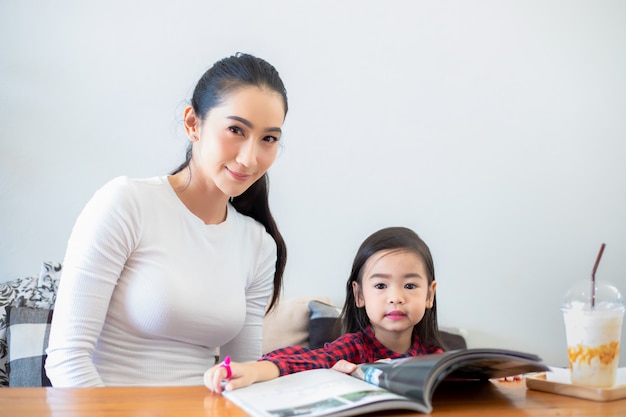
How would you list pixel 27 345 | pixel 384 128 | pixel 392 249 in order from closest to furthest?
pixel 392 249
pixel 27 345
pixel 384 128

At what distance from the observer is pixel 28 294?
196 centimetres

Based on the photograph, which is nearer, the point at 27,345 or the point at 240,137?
the point at 240,137

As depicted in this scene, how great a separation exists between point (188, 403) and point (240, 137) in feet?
2.08

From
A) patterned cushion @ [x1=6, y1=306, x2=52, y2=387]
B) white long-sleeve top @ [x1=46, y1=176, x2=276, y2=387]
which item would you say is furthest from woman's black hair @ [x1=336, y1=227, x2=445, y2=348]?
patterned cushion @ [x1=6, y1=306, x2=52, y2=387]

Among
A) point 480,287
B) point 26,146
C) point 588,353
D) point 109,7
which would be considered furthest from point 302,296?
point 588,353

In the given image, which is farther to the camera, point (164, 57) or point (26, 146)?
point (164, 57)

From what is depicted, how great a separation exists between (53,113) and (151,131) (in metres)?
0.33

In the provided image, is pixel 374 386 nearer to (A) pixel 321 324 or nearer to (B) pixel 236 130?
(B) pixel 236 130

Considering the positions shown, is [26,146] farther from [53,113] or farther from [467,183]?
[467,183]

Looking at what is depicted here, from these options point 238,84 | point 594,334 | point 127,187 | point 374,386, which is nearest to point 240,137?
point 238,84

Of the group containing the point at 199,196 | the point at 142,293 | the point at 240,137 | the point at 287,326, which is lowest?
the point at 287,326

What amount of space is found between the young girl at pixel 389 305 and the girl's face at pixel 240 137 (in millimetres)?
321

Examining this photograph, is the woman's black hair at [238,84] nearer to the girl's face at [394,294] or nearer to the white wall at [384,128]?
the girl's face at [394,294]

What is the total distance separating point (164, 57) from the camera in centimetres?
244
